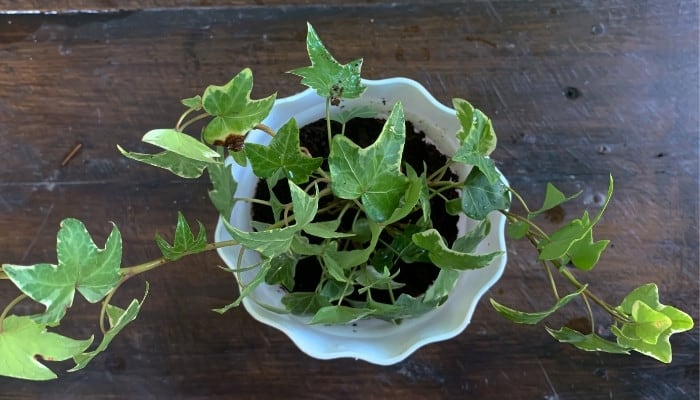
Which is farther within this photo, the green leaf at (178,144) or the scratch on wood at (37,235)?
the scratch on wood at (37,235)

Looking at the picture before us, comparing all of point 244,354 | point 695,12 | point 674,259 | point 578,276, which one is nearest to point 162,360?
point 244,354

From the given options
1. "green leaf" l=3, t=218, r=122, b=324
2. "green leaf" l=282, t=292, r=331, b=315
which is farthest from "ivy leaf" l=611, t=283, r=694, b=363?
"green leaf" l=3, t=218, r=122, b=324

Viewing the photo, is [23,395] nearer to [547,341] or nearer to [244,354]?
[244,354]

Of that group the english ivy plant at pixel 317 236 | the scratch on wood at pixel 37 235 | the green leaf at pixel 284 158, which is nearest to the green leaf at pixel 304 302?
the english ivy plant at pixel 317 236

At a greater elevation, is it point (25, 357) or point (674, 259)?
point (25, 357)

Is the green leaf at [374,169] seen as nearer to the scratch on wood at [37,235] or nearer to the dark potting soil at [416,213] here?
the dark potting soil at [416,213]

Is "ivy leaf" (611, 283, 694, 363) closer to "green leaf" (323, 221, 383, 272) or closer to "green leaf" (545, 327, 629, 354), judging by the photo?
"green leaf" (545, 327, 629, 354)
